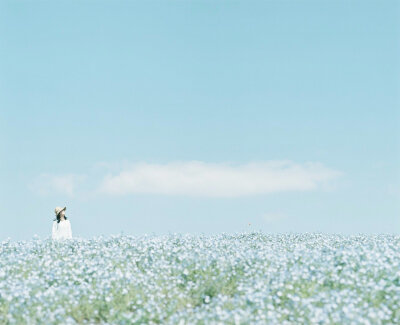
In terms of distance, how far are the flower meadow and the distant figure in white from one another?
4392mm

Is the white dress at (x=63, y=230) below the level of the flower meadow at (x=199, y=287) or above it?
above

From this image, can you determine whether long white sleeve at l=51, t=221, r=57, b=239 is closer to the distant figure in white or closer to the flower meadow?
the distant figure in white

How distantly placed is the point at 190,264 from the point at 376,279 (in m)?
3.37

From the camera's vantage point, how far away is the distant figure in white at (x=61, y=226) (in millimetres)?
17547

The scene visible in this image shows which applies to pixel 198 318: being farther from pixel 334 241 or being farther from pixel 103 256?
pixel 334 241

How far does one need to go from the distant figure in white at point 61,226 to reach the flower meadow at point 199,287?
439 centimetres

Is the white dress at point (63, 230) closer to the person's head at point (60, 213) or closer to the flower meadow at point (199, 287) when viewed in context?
the person's head at point (60, 213)

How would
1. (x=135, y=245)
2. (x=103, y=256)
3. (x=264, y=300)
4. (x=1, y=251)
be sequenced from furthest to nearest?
(x=1, y=251) < (x=135, y=245) < (x=103, y=256) < (x=264, y=300)

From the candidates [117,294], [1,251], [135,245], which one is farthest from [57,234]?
[117,294]

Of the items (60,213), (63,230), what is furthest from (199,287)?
(60,213)

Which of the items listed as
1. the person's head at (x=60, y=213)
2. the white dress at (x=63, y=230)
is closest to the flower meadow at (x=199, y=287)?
the white dress at (x=63, y=230)

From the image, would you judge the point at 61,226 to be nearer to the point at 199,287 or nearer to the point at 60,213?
the point at 60,213

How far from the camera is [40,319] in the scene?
29.7ft

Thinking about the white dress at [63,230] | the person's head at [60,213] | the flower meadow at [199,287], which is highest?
the person's head at [60,213]
